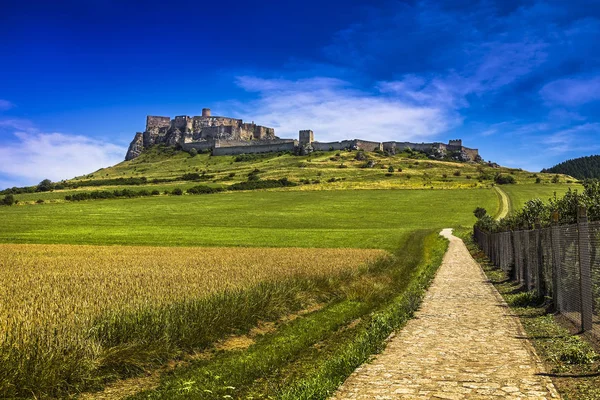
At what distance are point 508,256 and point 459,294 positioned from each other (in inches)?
297

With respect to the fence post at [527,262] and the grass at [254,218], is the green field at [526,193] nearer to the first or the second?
the grass at [254,218]

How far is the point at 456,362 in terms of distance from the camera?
9.33m

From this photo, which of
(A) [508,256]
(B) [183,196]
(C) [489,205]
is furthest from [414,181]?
(A) [508,256]

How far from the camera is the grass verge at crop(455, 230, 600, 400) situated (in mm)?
7605

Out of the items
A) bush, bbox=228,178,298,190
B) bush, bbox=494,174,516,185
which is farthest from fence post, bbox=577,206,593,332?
bush, bbox=494,174,516,185

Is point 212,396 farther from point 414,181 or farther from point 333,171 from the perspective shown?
point 333,171

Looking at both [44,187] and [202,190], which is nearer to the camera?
[202,190]

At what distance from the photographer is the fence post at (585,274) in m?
10.6

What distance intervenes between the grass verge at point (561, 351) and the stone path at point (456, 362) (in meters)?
0.23

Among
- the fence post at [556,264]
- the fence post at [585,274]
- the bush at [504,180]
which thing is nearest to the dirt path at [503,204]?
the bush at [504,180]

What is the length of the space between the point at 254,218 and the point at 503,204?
43669mm

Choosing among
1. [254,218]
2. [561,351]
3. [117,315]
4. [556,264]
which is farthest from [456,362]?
[254,218]

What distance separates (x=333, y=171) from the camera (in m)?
147

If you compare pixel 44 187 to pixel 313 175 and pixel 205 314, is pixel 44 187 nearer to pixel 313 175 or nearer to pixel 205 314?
pixel 313 175
